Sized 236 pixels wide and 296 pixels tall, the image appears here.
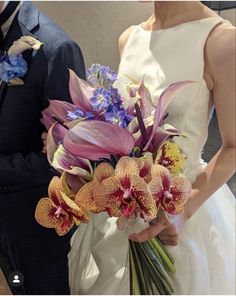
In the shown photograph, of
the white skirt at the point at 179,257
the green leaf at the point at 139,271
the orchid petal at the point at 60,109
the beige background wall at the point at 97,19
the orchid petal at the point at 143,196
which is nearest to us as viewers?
the orchid petal at the point at 143,196

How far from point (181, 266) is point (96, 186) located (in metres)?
0.40

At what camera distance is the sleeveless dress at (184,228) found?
1.00m

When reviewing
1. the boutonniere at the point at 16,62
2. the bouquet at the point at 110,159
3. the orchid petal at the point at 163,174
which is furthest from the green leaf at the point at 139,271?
the boutonniere at the point at 16,62

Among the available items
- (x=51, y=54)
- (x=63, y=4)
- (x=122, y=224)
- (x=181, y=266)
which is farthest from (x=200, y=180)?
(x=63, y=4)

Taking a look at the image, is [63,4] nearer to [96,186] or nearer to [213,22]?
[213,22]

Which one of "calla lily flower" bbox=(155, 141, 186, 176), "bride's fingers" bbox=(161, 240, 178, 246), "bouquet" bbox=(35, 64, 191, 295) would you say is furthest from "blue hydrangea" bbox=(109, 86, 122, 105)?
"bride's fingers" bbox=(161, 240, 178, 246)

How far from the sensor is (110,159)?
725 millimetres

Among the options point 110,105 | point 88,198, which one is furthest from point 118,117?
point 88,198

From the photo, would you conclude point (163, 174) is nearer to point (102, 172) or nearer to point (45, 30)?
point (102, 172)

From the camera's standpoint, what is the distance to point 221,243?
112 cm

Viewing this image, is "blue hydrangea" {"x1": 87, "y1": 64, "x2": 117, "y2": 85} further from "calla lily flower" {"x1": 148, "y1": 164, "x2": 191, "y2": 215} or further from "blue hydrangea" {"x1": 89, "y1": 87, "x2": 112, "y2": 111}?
"calla lily flower" {"x1": 148, "y1": 164, "x2": 191, "y2": 215}

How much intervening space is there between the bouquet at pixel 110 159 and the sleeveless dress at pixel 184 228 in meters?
0.20

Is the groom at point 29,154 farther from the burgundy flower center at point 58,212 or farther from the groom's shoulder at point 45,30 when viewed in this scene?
the burgundy flower center at point 58,212

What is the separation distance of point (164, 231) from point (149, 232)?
0.23 ft
